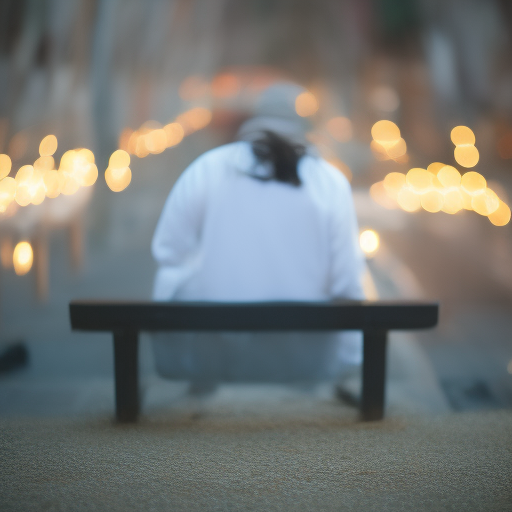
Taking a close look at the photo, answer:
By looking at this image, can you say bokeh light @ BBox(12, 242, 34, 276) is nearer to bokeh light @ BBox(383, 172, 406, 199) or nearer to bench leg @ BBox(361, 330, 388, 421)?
bench leg @ BBox(361, 330, 388, 421)

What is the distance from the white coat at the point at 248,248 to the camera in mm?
2088

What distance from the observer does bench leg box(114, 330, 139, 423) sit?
6.68 ft

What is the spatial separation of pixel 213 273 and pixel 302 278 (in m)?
0.29

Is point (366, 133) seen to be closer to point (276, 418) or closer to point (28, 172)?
point (28, 172)

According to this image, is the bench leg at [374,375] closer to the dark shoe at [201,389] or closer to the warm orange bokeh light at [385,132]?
the dark shoe at [201,389]

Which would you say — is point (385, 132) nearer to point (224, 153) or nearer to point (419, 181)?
point (419, 181)

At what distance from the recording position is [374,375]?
2096 mm

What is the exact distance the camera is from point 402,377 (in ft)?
9.66

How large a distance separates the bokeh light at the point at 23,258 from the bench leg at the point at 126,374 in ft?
8.83

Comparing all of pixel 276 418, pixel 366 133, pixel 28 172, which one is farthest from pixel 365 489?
pixel 366 133

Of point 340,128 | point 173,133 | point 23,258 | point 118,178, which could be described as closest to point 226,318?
point 23,258

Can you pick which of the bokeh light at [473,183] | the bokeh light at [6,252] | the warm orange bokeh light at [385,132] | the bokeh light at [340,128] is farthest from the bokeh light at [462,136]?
the bokeh light at [6,252]

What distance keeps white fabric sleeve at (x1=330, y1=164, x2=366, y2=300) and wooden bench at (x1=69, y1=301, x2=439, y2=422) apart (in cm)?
16

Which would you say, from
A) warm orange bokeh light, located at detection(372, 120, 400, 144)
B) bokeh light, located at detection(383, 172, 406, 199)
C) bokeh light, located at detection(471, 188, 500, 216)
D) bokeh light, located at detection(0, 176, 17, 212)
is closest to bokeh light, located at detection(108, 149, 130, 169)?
bokeh light, located at detection(0, 176, 17, 212)
